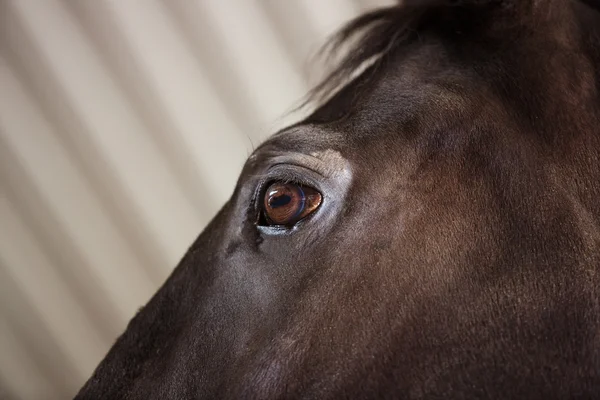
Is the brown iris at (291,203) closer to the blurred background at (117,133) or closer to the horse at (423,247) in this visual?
the horse at (423,247)

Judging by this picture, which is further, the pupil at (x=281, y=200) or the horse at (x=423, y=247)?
the pupil at (x=281, y=200)

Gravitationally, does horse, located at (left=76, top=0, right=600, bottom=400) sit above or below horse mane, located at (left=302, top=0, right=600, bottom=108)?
below

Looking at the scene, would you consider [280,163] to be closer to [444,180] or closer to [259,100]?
[444,180]

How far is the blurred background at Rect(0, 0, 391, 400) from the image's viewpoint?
137 centimetres

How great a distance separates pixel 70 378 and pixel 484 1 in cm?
159

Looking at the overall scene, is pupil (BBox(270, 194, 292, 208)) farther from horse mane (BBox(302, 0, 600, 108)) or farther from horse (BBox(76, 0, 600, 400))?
horse mane (BBox(302, 0, 600, 108))

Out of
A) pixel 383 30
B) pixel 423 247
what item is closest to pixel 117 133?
pixel 383 30

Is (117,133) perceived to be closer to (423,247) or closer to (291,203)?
(291,203)

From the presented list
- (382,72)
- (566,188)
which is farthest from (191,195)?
(566,188)

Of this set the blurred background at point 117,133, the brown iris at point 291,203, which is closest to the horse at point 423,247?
the brown iris at point 291,203

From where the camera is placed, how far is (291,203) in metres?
0.72

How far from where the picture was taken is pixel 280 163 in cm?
73

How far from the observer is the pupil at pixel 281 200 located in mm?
719

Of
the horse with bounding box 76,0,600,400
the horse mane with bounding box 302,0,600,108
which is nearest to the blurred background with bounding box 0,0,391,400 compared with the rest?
the horse mane with bounding box 302,0,600,108
